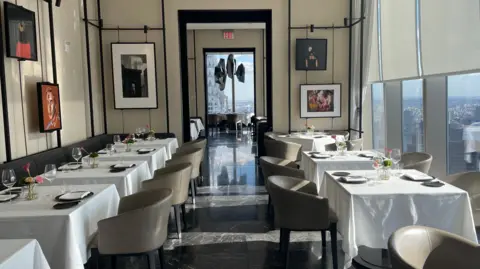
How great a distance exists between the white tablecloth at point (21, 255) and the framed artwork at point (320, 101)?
6769 mm

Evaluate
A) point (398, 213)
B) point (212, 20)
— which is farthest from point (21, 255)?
point (212, 20)

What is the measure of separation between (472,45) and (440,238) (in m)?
2.96

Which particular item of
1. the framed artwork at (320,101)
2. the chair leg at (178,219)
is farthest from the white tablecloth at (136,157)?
Result: the framed artwork at (320,101)

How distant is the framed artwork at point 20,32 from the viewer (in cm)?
455

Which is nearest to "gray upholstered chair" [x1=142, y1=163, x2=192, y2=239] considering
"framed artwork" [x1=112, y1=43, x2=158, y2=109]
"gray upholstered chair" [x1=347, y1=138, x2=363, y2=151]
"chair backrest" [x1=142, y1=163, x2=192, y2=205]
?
"chair backrest" [x1=142, y1=163, x2=192, y2=205]

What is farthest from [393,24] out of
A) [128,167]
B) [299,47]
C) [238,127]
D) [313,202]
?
[238,127]

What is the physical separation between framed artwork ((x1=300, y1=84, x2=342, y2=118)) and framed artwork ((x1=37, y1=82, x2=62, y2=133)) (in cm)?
478

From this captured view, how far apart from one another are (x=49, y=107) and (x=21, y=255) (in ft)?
12.5

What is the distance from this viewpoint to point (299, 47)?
325 inches

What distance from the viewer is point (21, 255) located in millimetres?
2127

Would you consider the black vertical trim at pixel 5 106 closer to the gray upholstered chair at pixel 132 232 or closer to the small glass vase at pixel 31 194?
the small glass vase at pixel 31 194

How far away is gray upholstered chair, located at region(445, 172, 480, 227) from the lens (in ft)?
11.9

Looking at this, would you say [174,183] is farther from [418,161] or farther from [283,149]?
[418,161]

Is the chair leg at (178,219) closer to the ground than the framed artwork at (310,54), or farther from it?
closer to the ground
